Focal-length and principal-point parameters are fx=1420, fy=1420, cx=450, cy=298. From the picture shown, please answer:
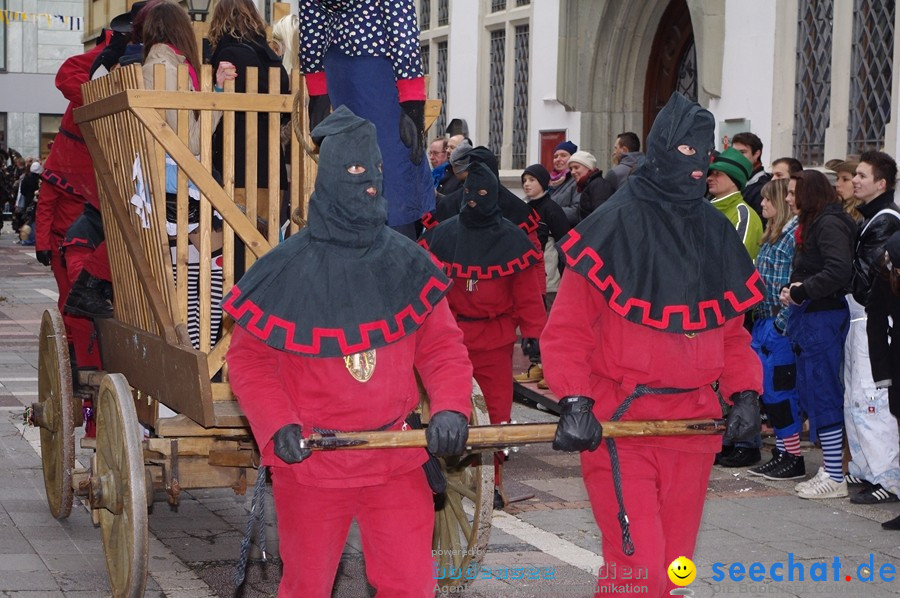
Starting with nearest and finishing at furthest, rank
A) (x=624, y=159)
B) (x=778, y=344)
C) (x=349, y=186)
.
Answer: (x=349, y=186)
(x=778, y=344)
(x=624, y=159)

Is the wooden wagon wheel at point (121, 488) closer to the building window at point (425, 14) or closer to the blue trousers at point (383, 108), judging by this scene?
the blue trousers at point (383, 108)

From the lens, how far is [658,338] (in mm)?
4609

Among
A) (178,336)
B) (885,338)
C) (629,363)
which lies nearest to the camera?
(629,363)

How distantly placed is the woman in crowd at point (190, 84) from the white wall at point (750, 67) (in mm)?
7180

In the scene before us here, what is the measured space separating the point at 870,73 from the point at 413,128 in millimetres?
7315

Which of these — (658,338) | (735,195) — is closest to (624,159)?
(735,195)

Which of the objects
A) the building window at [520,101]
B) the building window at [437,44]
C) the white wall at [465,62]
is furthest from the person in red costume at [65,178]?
the building window at [437,44]

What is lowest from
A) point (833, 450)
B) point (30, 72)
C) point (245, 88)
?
point (833, 450)

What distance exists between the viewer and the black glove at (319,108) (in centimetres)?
550

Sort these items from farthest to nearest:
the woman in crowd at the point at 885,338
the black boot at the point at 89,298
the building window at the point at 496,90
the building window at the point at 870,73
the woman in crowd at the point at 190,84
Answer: the building window at the point at 496,90
the building window at the point at 870,73
the woman in crowd at the point at 885,338
the black boot at the point at 89,298
the woman in crowd at the point at 190,84

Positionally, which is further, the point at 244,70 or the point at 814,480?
the point at 814,480

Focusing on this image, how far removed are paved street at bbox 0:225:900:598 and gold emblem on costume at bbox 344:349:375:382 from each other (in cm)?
83

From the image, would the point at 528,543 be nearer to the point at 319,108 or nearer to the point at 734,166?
the point at 319,108

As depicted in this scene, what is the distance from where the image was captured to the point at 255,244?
18.5 feet
